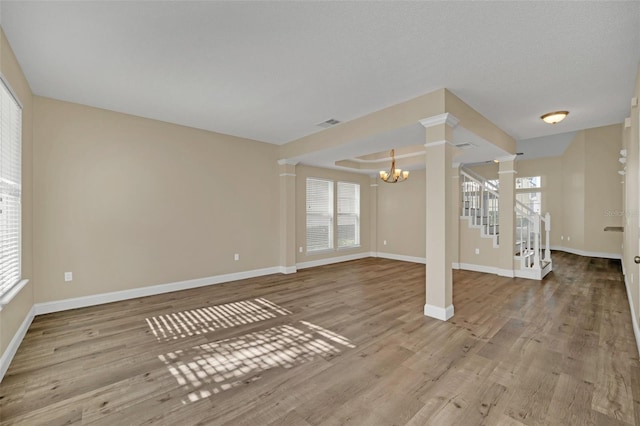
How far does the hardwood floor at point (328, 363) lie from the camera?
1.86 m

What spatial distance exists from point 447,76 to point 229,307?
3861 millimetres

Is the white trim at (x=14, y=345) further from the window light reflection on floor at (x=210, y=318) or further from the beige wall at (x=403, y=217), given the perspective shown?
the beige wall at (x=403, y=217)

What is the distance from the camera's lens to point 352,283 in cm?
522

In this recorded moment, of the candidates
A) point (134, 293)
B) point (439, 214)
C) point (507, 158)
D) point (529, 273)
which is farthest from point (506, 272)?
point (134, 293)

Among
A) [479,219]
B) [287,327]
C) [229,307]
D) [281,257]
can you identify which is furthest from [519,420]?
[479,219]

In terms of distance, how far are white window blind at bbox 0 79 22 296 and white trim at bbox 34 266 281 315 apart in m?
0.95

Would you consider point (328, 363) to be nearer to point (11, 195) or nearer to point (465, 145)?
point (11, 195)

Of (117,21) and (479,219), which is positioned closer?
(117,21)

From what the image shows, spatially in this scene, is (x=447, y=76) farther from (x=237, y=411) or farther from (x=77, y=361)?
(x=77, y=361)

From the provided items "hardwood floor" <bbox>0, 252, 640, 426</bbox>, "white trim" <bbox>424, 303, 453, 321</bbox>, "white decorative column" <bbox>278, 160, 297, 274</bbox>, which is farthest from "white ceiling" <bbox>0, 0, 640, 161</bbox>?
"hardwood floor" <bbox>0, 252, 640, 426</bbox>

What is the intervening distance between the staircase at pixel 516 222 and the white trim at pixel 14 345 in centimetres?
706

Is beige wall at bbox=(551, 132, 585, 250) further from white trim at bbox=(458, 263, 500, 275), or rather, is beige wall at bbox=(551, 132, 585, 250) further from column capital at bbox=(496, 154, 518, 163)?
white trim at bbox=(458, 263, 500, 275)

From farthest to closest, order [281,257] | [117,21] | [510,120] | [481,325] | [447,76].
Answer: [281,257]
[510,120]
[481,325]
[447,76]
[117,21]

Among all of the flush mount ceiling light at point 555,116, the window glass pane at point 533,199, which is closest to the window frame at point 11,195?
the flush mount ceiling light at point 555,116
